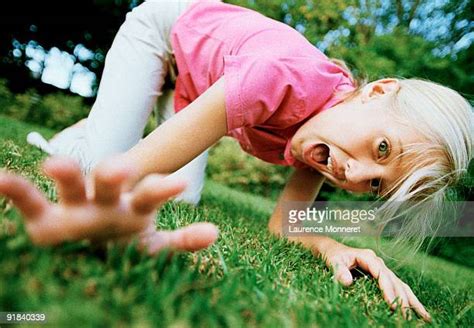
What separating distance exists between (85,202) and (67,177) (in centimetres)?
6

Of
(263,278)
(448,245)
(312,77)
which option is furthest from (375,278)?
(448,245)

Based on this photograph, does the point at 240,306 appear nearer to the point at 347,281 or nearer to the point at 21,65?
the point at 347,281

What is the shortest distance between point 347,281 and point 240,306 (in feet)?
2.63

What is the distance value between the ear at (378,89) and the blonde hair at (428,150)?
0.08 feet

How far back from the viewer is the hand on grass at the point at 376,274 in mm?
1329

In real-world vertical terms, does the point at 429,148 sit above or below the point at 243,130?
above

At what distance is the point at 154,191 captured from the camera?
70 centimetres

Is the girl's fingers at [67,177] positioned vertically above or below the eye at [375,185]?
above

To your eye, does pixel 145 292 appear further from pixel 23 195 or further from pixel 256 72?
pixel 256 72

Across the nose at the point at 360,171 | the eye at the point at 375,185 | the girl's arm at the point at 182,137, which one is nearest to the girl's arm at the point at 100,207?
the girl's arm at the point at 182,137

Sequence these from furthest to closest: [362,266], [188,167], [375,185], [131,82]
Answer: [188,167] → [131,82] → [375,185] → [362,266]

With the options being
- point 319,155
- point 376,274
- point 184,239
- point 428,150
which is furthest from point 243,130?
point 184,239

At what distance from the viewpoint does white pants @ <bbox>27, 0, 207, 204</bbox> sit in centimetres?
266

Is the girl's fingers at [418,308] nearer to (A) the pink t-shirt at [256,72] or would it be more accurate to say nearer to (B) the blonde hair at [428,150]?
(B) the blonde hair at [428,150]
